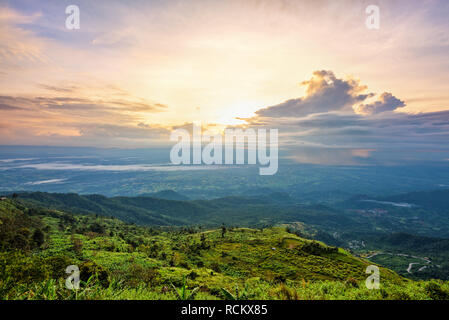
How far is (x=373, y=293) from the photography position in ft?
27.1

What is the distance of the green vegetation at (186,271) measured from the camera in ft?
23.6

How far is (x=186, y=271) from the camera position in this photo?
26.1m

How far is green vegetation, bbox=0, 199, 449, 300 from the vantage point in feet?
23.6

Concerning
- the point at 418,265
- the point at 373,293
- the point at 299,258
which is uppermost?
the point at 373,293

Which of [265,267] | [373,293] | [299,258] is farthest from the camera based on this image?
[299,258]

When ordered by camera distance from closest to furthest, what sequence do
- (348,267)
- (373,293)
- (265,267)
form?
(373,293), (265,267), (348,267)
